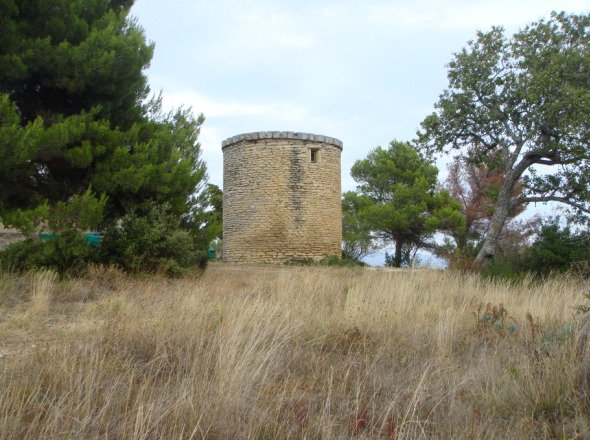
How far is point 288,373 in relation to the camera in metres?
3.31

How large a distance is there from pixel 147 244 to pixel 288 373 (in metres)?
6.30

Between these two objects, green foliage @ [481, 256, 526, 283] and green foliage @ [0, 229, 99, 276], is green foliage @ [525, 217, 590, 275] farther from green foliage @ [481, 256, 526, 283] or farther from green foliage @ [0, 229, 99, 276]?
green foliage @ [0, 229, 99, 276]

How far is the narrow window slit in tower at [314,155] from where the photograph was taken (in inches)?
766

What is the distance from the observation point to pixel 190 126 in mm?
12875

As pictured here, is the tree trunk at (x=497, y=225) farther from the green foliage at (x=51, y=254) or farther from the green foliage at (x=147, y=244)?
the green foliage at (x=51, y=254)

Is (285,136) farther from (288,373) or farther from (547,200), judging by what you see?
(288,373)

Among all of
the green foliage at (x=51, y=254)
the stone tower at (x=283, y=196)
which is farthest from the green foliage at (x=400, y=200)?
the green foliage at (x=51, y=254)

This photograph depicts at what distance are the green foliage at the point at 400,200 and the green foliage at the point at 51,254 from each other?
19.3 meters

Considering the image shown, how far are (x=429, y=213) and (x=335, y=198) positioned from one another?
8.36m

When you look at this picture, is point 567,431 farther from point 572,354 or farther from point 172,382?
point 172,382

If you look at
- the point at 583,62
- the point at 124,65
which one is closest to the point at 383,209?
the point at 583,62

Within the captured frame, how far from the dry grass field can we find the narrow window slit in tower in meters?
14.0

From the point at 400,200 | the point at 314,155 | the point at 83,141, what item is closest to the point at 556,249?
the point at 314,155

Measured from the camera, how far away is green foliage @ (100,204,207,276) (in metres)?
9.02
